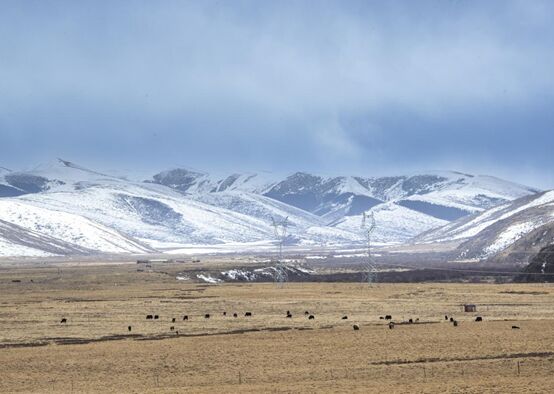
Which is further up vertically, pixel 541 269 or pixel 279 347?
A: pixel 541 269

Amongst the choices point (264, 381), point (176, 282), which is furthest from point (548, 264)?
point (264, 381)

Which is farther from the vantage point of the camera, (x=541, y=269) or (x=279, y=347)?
(x=541, y=269)

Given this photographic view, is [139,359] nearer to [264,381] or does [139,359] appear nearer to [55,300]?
[264,381]

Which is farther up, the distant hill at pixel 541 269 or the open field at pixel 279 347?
the distant hill at pixel 541 269

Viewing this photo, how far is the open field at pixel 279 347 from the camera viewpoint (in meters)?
53.8

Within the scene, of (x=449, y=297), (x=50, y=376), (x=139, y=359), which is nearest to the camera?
(x=50, y=376)

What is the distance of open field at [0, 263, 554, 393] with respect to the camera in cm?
5384

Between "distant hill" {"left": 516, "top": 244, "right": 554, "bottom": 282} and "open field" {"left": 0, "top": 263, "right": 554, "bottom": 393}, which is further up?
"distant hill" {"left": 516, "top": 244, "right": 554, "bottom": 282}

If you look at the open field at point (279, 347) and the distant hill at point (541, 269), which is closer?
the open field at point (279, 347)

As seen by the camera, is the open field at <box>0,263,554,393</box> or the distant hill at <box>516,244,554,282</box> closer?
the open field at <box>0,263,554,393</box>

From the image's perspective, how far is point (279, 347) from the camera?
69.1 meters

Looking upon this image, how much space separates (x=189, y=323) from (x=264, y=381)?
119 ft

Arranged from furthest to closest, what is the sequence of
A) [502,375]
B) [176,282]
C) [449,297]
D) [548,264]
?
[176,282] < [548,264] < [449,297] < [502,375]

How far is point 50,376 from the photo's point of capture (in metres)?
58.8
